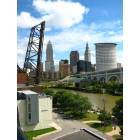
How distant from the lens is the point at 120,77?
207 cm

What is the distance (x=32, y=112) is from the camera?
2186 millimetres

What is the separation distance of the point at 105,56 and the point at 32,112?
629 mm

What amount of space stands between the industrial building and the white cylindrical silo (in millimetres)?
430

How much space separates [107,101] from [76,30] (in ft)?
1.70

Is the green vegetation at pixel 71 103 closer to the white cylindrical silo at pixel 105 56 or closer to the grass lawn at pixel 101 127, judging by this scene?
the grass lawn at pixel 101 127

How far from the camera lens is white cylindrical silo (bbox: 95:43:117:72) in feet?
6.86

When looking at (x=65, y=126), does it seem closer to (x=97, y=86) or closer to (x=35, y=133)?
(x=35, y=133)

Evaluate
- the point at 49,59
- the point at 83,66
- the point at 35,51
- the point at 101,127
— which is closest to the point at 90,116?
the point at 101,127

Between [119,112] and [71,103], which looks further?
[71,103]

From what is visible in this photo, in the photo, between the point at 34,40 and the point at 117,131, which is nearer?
the point at 117,131

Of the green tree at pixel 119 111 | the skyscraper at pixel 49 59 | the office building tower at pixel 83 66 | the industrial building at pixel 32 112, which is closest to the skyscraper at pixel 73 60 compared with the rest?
the office building tower at pixel 83 66

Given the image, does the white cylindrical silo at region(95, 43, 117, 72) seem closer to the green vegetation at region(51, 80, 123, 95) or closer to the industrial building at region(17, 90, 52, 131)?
the green vegetation at region(51, 80, 123, 95)
